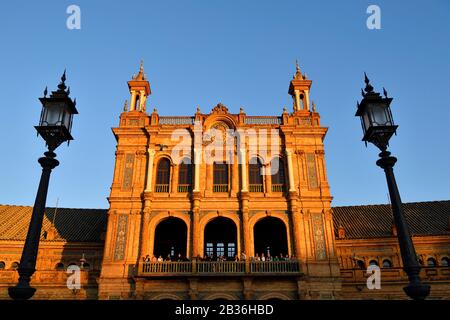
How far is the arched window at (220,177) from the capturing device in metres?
Answer: 27.9

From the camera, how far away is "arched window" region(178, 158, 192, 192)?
27.7 m

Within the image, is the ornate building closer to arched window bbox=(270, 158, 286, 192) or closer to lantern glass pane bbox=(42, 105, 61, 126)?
arched window bbox=(270, 158, 286, 192)

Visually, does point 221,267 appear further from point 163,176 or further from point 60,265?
point 60,265

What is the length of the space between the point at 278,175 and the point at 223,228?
6049 millimetres

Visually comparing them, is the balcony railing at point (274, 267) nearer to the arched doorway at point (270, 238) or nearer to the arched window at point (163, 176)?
the arched doorway at point (270, 238)

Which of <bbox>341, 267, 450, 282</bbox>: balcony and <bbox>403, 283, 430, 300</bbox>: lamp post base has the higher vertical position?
<bbox>341, 267, 450, 282</bbox>: balcony

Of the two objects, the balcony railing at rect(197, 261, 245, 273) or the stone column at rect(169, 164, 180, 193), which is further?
the stone column at rect(169, 164, 180, 193)

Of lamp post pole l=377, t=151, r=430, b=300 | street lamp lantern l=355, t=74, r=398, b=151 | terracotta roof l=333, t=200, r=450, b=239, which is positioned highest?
terracotta roof l=333, t=200, r=450, b=239

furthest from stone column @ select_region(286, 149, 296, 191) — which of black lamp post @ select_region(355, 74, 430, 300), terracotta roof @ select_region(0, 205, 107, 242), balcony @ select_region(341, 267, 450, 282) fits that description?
→ black lamp post @ select_region(355, 74, 430, 300)

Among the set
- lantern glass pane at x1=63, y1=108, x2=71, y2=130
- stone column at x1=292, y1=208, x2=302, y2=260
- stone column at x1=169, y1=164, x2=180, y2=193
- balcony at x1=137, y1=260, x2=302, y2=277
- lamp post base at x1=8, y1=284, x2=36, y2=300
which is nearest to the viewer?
lamp post base at x1=8, y1=284, x2=36, y2=300

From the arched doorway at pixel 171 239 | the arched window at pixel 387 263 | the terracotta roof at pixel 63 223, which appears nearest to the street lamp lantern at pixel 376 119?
the arched doorway at pixel 171 239

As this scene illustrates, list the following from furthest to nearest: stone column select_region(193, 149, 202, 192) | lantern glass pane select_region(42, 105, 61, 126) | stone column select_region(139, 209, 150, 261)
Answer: stone column select_region(193, 149, 202, 192), stone column select_region(139, 209, 150, 261), lantern glass pane select_region(42, 105, 61, 126)

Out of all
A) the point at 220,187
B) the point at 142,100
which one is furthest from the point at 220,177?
the point at 142,100
